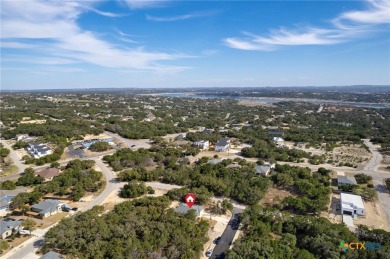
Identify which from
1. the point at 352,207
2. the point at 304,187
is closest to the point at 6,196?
the point at 304,187

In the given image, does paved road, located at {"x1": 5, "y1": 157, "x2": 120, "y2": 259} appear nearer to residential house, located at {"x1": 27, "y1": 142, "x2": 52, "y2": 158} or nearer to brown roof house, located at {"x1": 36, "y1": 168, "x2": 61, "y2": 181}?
brown roof house, located at {"x1": 36, "y1": 168, "x2": 61, "y2": 181}

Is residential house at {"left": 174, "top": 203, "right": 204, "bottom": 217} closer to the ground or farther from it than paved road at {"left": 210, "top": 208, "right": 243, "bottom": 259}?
farther from it

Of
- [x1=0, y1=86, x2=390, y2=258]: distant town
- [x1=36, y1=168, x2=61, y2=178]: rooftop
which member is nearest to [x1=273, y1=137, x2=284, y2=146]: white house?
[x1=0, y1=86, x2=390, y2=258]: distant town

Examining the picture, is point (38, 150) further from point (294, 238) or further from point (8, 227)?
point (294, 238)

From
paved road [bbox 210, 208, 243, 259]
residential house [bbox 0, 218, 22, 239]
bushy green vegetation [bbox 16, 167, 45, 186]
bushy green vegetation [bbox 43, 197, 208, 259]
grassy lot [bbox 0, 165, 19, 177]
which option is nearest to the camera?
bushy green vegetation [bbox 43, 197, 208, 259]

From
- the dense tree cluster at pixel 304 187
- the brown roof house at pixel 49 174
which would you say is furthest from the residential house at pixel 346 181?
the brown roof house at pixel 49 174
